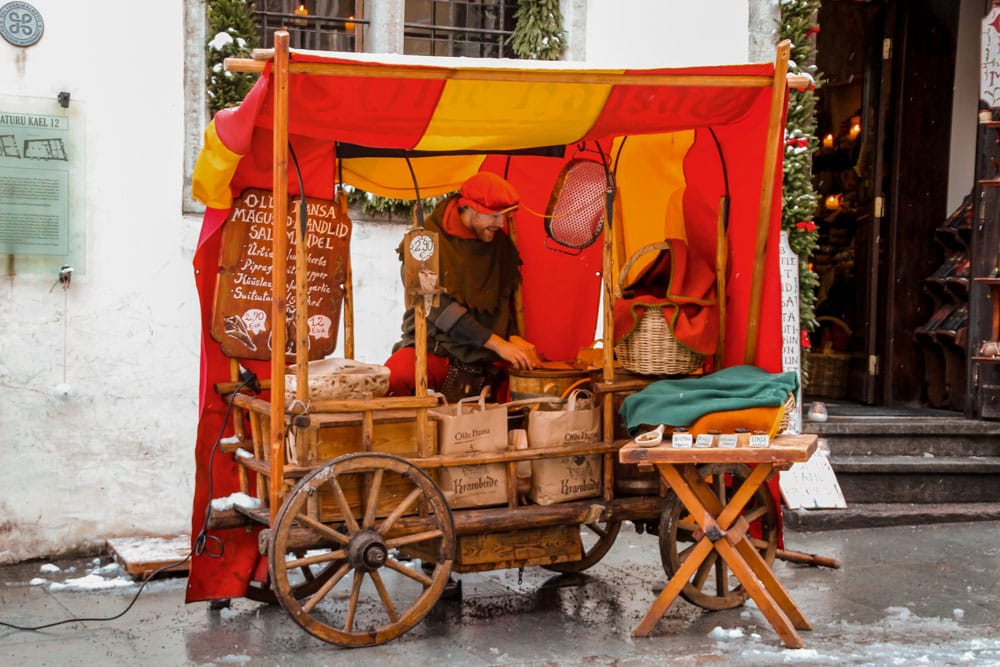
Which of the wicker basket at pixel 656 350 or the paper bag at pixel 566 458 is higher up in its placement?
the wicker basket at pixel 656 350

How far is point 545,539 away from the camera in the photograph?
17.9 feet

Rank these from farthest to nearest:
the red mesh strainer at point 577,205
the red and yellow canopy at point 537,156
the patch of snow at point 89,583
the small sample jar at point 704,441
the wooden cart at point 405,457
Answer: the patch of snow at point 89,583 < the red mesh strainer at point 577,205 < the small sample jar at point 704,441 < the red and yellow canopy at point 537,156 < the wooden cart at point 405,457

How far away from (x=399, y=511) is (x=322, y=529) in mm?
339

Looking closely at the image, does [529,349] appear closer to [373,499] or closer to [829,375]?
[373,499]

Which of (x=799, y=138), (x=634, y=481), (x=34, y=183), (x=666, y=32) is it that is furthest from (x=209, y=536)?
(x=799, y=138)

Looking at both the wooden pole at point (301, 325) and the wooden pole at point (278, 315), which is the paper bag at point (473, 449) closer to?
the wooden pole at point (301, 325)

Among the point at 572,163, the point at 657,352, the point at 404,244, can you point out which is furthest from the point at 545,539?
the point at 572,163

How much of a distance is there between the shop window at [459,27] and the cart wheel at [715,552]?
3.46 m

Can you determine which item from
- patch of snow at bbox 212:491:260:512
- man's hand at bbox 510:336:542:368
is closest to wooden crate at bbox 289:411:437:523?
patch of snow at bbox 212:491:260:512

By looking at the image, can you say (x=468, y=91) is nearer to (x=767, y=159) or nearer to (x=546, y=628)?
(x=767, y=159)

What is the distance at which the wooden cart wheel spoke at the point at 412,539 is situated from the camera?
5008 millimetres

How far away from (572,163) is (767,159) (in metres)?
1.08

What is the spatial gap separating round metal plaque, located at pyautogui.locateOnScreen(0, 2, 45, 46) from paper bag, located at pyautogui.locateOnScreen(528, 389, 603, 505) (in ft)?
12.1

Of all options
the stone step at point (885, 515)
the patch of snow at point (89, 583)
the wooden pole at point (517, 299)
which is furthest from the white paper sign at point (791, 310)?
the patch of snow at point (89, 583)
